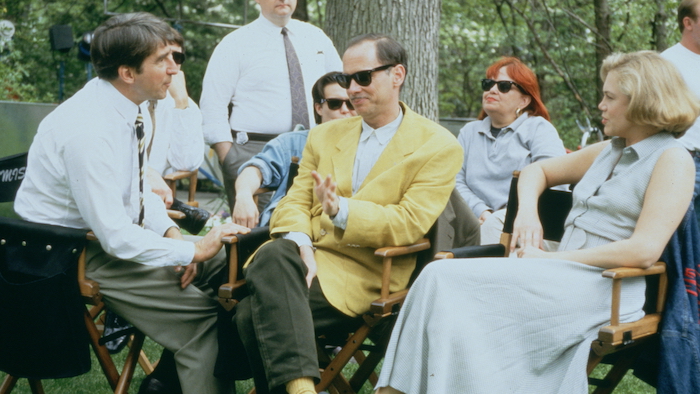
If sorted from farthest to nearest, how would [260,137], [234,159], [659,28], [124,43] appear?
[659,28]
[260,137]
[234,159]
[124,43]

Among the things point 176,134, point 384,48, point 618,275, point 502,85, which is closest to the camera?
point 618,275

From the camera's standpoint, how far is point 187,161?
5.30 meters

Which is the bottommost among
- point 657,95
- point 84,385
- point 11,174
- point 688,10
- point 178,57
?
point 84,385

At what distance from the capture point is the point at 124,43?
337cm

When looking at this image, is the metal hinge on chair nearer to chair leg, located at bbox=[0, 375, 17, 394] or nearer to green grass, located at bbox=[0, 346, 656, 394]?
green grass, located at bbox=[0, 346, 656, 394]

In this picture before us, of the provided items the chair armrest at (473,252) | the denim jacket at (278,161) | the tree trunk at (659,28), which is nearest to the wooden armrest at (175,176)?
the denim jacket at (278,161)

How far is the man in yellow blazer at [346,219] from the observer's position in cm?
309

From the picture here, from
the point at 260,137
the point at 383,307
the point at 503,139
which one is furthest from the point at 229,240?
the point at 503,139

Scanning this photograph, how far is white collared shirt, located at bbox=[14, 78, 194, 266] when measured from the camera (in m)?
3.22

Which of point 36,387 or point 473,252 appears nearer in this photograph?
point 473,252

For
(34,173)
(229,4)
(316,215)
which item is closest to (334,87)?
(316,215)

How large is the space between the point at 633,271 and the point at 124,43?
2.11 meters

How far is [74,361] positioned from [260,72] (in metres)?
2.36

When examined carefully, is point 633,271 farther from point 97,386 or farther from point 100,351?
point 97,386
